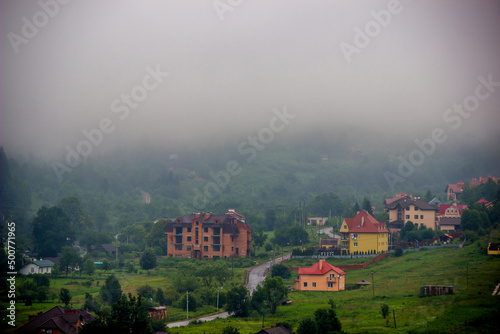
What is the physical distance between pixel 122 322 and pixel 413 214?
186 ft

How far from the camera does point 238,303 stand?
51.5 metres

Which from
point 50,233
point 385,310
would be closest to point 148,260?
point 50,233

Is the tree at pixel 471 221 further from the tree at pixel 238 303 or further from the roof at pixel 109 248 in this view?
the roof at pixel 109 248

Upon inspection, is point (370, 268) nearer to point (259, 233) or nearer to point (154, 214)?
point (259, 233)

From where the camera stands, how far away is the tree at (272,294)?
50625 millimetres

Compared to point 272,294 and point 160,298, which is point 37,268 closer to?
point 160,298

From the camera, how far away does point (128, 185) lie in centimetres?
17525

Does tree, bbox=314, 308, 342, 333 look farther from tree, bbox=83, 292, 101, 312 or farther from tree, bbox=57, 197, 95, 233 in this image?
tree, bbox=57, 197, 95, 233

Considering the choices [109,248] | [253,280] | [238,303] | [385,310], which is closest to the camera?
[385,310]

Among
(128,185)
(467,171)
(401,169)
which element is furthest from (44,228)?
(467,171)

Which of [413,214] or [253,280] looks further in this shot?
[413,214]

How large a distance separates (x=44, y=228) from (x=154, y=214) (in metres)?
50.8

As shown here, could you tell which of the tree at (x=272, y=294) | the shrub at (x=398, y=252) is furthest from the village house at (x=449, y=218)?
the tree at (x=272, y=294)

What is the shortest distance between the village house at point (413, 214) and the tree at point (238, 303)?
40.0 m
